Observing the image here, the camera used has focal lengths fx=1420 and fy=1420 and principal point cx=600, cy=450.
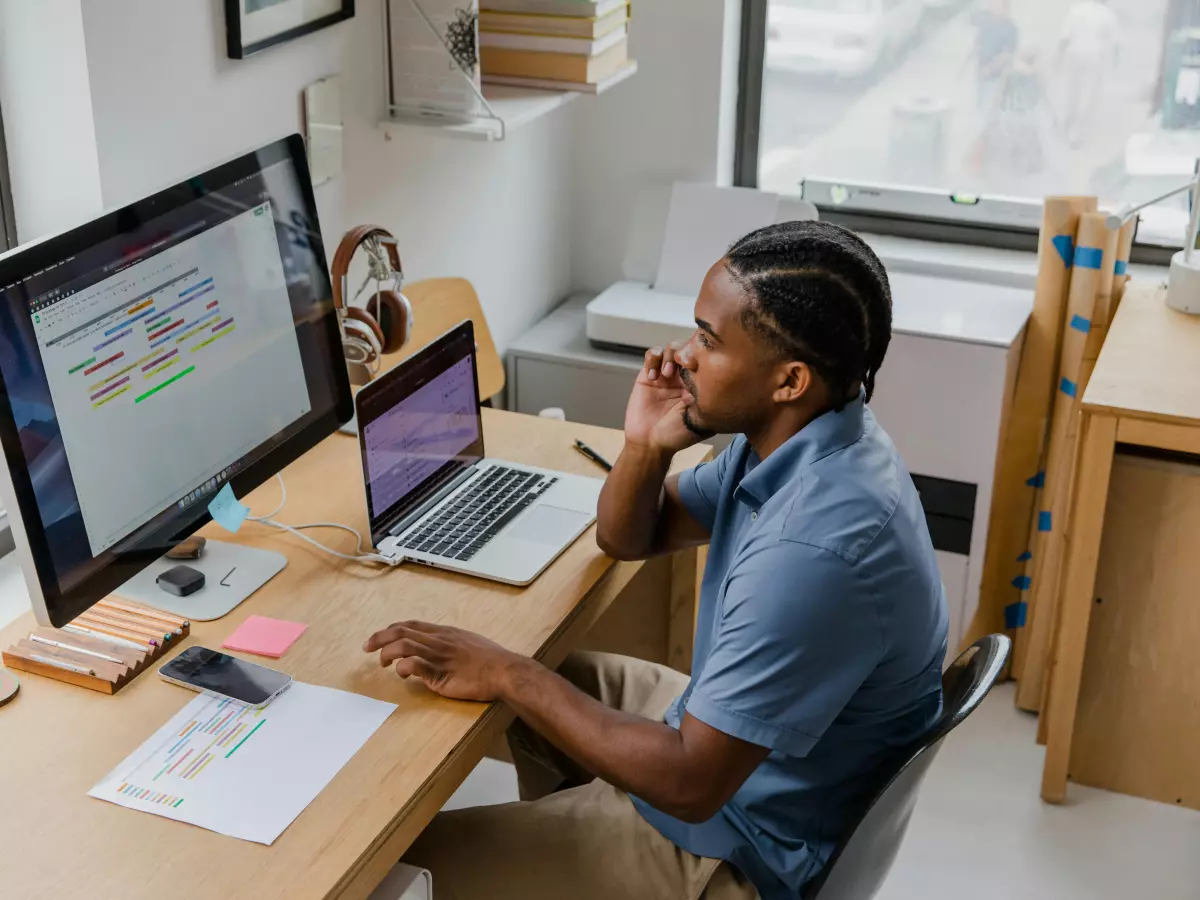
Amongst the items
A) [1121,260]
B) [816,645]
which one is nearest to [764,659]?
[816,645]

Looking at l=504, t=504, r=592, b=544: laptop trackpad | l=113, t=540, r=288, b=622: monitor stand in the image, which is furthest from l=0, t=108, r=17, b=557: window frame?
l=504, t=504, r=592, b=544: laptop trackpad

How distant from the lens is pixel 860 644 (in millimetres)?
1367

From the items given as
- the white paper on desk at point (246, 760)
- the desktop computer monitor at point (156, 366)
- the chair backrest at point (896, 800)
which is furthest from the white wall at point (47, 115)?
the chair backrest at point (896, 800)

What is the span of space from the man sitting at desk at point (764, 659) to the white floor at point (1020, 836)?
2.71ft

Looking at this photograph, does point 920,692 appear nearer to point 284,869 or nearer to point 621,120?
point 284,869

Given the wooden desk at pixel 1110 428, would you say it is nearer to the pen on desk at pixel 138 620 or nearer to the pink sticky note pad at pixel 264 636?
the pink sticky note pad at pixel 264 636

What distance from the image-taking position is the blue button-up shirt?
53.3 inches

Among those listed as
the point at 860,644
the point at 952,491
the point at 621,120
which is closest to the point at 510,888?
the point at 860,644

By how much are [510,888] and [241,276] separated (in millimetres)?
761

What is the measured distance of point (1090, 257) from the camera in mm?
2568

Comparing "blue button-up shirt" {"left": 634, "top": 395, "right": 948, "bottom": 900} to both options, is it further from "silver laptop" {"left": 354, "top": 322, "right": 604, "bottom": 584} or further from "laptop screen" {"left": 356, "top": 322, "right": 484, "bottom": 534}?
"laptop screen" {"left": 356, "top": 322, "right": 484, "bottom": 534}

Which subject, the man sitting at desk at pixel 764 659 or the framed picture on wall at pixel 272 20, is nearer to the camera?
the man sitting at desk at pixel 764 659

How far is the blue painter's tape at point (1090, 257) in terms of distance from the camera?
2.56m

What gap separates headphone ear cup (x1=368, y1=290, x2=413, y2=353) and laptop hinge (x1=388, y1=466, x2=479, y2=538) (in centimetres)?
24
